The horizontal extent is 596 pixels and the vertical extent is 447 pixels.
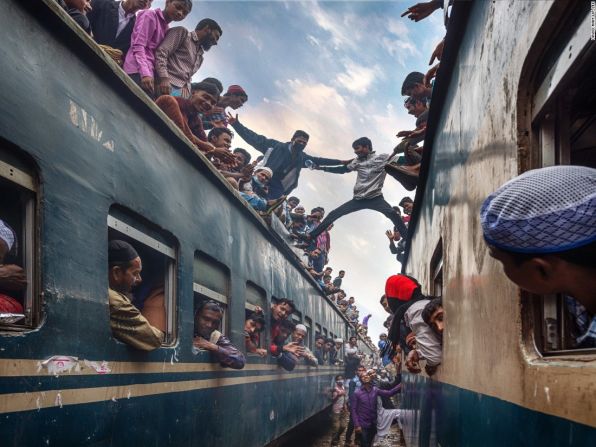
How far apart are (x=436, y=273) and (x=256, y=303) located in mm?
2900

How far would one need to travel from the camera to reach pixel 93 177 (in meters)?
3.41

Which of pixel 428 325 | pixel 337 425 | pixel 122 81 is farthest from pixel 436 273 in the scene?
pixel 337 425

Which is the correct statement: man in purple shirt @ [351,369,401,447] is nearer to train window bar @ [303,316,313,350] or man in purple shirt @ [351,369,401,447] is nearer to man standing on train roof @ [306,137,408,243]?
train window bar @ [303,316,313,350]

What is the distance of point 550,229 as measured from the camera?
4.33 feet

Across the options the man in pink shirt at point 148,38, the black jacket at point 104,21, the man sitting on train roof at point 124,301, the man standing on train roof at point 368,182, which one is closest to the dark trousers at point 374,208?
the man standing on train roof at point 368,182

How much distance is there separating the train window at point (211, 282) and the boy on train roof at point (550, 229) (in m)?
3.98

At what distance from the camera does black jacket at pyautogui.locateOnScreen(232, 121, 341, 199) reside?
12.1 metres

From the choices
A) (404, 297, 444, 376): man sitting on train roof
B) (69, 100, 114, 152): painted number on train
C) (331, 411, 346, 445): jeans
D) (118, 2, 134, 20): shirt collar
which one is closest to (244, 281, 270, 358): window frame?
(404, 297, 444, 376): man sitting on train roof

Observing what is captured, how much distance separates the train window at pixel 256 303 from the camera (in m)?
7.21

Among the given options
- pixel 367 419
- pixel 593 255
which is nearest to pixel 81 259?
pixel 593 255

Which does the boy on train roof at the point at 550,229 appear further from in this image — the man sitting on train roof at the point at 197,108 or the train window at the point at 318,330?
the train window at the point at 318,330

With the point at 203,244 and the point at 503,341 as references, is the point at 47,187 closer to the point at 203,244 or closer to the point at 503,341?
the point at 503,341

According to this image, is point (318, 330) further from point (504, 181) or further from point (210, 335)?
point (504, 181)

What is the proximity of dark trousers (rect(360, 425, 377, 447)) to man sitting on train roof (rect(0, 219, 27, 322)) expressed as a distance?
9092mm
